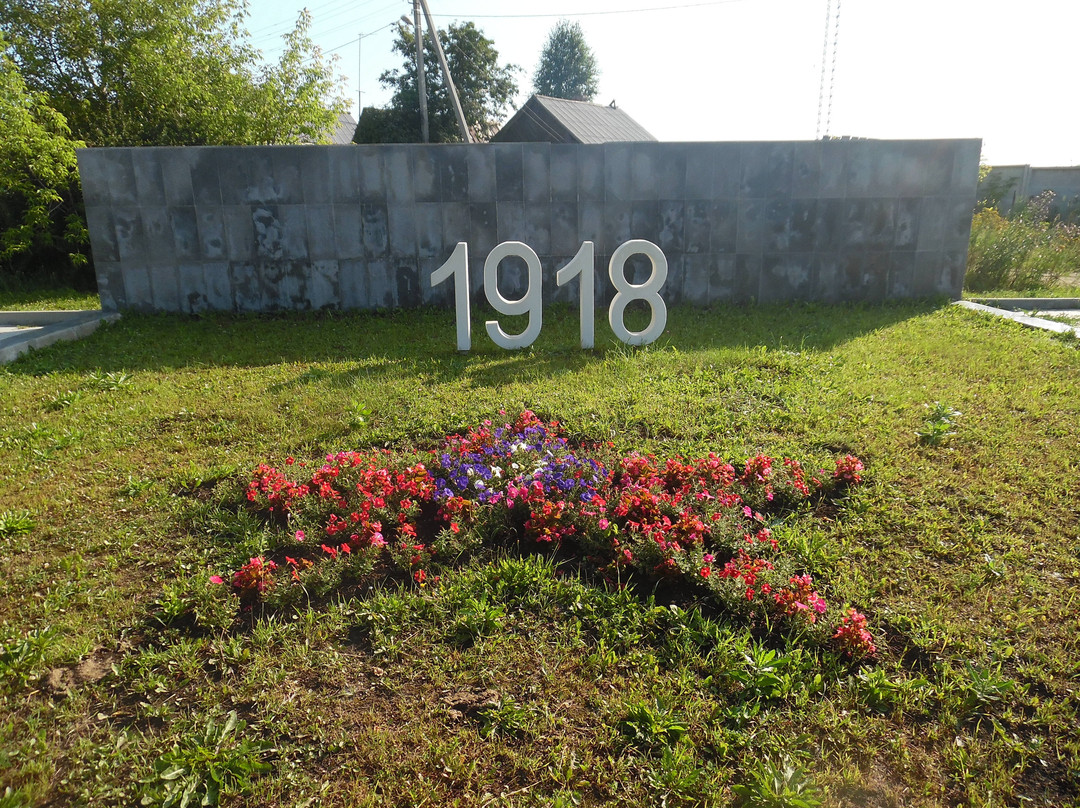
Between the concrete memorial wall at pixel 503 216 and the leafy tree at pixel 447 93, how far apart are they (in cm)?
2246

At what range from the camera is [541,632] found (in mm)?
2668

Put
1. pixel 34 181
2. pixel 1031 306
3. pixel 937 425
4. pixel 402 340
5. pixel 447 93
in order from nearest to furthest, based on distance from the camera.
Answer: pixel 937 425 < pixel 402 340 < pixel 1031 306 < pixel 34 181 < pixel 447 93

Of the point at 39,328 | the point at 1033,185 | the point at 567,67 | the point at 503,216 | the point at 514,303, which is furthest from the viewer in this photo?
the point at 567,67

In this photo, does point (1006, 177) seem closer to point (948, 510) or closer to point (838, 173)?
point (838, 173)

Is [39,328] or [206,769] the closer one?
[206,769]

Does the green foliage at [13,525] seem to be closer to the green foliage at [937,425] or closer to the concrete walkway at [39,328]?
the concrete walkway at [39,328]

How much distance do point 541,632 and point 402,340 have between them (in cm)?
471

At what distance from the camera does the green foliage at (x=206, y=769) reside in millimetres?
1955

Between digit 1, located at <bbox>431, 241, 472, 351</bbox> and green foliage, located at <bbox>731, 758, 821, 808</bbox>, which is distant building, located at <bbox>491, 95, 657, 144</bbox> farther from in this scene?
green foliage, located at <bbox>731, 758, 821, 808</bbox>

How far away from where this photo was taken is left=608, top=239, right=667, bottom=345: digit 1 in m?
6.11

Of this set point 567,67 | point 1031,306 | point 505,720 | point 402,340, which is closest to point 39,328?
point 402,340

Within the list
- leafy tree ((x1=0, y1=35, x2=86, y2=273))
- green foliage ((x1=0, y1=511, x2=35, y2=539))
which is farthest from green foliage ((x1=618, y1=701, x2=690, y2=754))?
leafy tree ((x1=0, y1=35, x2=86, y2=273))

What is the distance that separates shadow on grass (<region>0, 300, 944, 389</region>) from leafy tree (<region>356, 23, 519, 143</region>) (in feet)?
76.8

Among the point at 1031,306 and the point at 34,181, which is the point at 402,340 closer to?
the point at 1031,306
